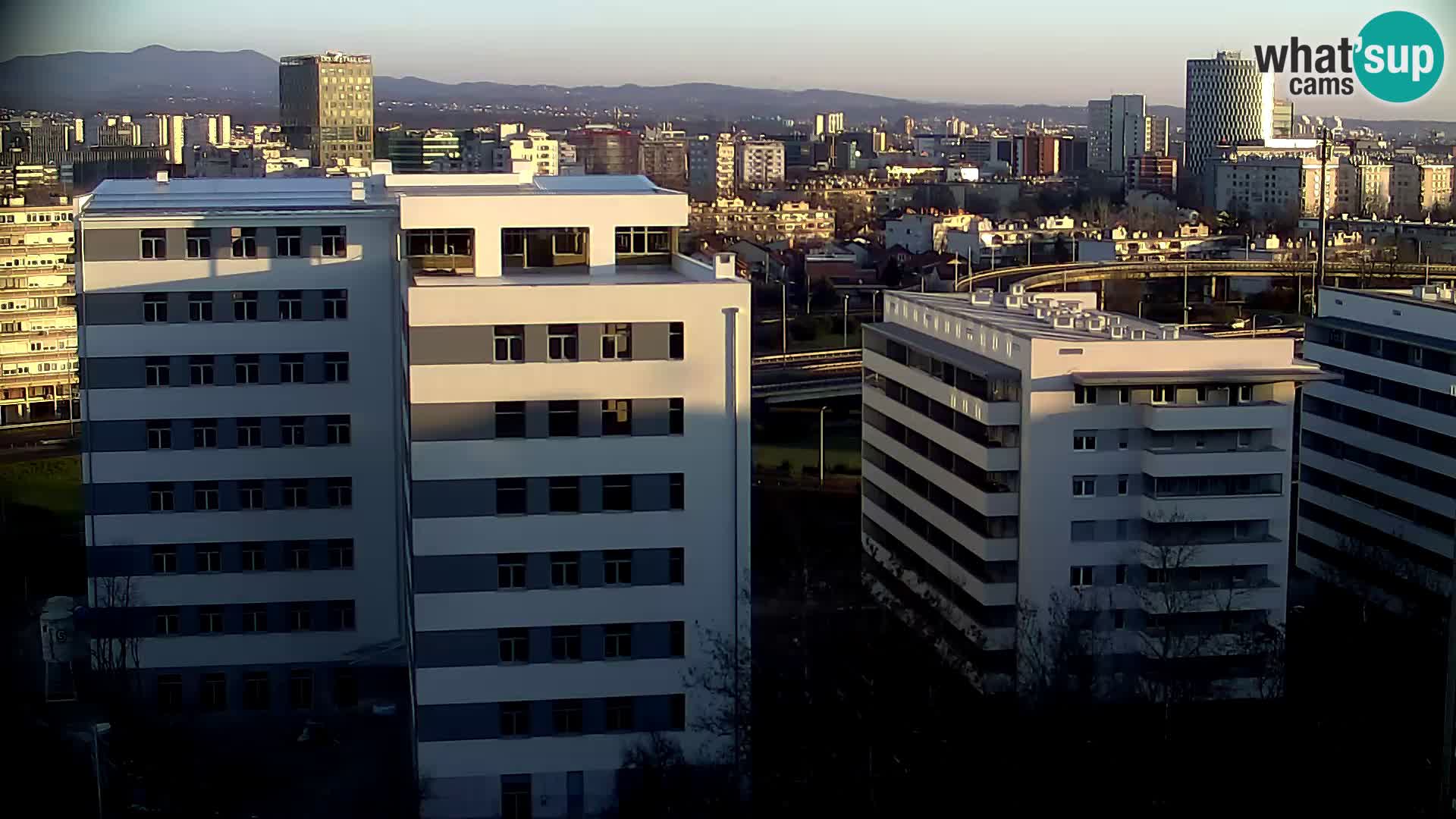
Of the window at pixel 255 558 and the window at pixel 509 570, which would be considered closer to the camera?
the window at pixel 509 570

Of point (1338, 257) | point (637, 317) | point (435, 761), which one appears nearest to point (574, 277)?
point (637, 317)

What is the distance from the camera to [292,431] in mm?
5977

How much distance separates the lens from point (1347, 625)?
6895mm

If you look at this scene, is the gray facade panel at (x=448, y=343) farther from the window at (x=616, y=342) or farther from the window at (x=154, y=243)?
the window at (x=154, y=243)

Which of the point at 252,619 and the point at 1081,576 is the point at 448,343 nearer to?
the point at 252,619

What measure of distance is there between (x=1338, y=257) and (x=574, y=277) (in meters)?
17.6

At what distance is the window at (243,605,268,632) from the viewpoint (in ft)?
19.8

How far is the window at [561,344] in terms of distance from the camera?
482cm

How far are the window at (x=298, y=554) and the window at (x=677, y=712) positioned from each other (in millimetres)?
1658

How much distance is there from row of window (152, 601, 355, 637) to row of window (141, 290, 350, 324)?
934 mm

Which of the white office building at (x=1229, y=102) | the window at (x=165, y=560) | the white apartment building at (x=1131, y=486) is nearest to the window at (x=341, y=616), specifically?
the window at (x=165, y=560)

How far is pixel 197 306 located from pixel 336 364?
1.53ft

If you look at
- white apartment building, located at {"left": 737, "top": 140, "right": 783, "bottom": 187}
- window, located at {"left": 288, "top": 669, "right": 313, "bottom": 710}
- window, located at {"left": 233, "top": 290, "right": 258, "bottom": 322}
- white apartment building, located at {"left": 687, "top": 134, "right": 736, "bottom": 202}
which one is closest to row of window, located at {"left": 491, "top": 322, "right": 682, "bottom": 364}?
window, located at {"left": 233, "top": 290, "right": 258, "bottom": 322}

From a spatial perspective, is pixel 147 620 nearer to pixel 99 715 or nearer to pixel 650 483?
pixel 99 715
